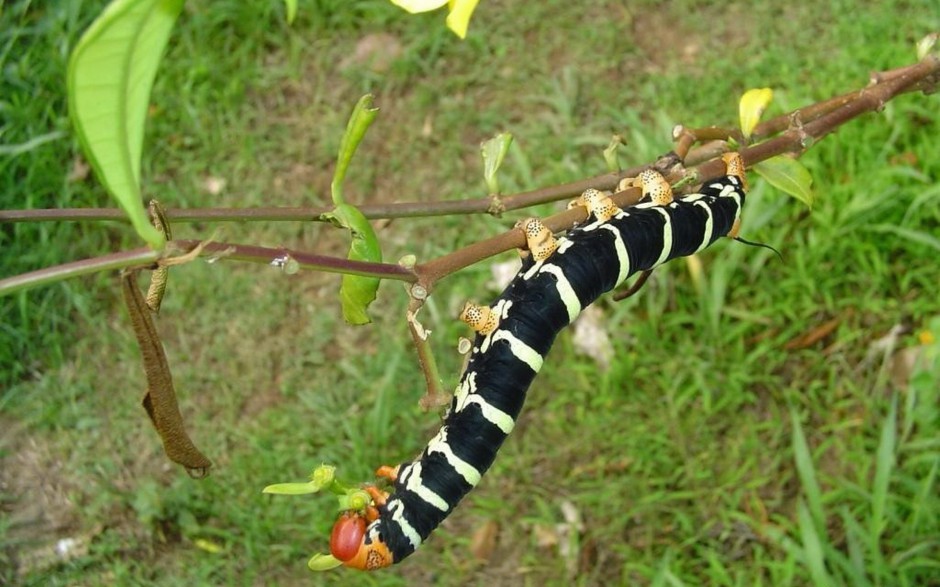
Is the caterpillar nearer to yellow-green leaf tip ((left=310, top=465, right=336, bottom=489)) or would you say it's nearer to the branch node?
the branch node

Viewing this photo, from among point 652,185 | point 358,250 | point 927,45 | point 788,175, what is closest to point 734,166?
point 788,175

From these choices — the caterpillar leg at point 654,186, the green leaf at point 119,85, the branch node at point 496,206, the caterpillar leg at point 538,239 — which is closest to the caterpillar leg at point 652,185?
the caterpillar leg at point 654,186

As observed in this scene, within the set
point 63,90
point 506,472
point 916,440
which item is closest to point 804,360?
point 916,440

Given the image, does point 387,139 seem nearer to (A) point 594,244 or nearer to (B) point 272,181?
(B) point 272,181

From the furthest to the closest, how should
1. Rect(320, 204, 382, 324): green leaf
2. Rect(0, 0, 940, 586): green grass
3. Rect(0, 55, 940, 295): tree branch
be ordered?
Rect(0, 0, 940, 586): green grass
Rect(320, 204, 382, 324): green leaf
Rect(0, 55, 940, 295): tree branch

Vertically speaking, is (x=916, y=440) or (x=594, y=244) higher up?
(x=594, y=244)

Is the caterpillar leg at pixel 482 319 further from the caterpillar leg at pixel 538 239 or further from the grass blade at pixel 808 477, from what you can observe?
the grass blade at pixel 808 477

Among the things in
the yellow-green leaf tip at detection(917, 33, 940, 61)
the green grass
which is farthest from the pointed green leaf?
the green grass
